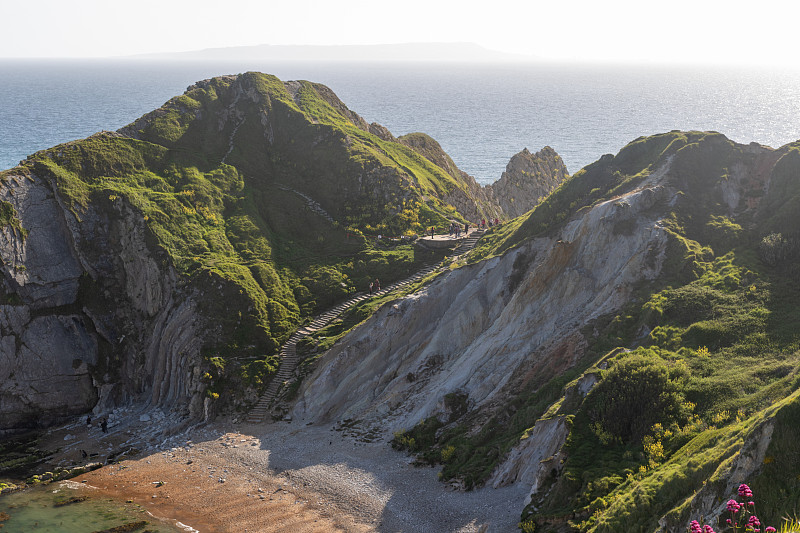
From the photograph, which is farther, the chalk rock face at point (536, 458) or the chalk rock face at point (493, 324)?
the chalk rock face at point (493, 324)

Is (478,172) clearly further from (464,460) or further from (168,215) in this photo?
(464,460)

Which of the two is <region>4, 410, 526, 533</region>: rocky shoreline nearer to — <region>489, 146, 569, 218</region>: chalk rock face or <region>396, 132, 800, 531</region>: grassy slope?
<region>396, 132, 800, 531</region>: grassy slope

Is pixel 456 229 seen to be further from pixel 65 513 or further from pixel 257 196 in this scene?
pixel 65 513

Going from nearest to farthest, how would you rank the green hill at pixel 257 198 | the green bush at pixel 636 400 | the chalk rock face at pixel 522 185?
the green bush at pixel 636 400 < the green hill at pixel 257 198 < the chalk rock face at pixel 522 185

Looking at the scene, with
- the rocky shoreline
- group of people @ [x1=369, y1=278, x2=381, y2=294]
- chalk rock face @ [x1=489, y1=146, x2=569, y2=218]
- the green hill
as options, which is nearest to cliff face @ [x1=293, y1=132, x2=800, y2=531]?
the rocky shoreline

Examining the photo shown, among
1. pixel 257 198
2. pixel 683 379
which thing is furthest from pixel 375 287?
pixel 683 379

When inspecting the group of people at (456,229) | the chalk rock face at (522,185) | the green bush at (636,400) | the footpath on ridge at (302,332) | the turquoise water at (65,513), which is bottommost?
the turquoise water at (65,513)

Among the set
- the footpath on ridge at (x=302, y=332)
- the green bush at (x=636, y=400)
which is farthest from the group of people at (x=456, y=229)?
the green bush at (x=636, y=400)

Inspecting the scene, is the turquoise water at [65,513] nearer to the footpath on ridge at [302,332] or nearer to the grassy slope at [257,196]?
the footpath on ridge at [302,332]
